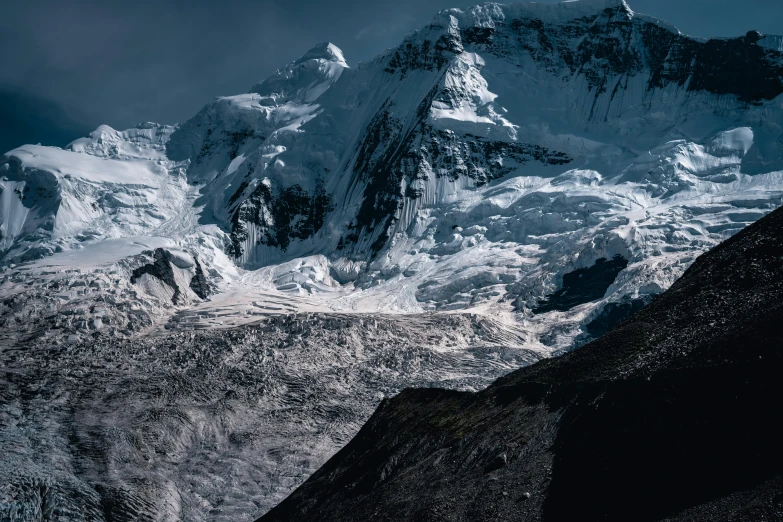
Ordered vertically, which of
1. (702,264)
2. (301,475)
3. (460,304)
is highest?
(702,264)

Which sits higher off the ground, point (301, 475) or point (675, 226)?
point (675, 226)

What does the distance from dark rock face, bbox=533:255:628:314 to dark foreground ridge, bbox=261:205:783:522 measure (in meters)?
111

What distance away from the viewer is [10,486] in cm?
9056

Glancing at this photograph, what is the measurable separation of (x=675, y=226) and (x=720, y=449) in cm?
16391

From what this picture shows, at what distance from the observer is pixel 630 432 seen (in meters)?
37.1

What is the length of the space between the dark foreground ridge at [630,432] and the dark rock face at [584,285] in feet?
365

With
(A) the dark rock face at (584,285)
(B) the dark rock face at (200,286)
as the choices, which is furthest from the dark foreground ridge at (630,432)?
(B) the dark rock face at (200,286)

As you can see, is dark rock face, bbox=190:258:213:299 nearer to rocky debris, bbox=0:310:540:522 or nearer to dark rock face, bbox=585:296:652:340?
rocky debris, bbox=0:310:540:522

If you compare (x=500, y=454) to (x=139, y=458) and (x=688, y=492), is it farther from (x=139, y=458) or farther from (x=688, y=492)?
(x=139, y=458)

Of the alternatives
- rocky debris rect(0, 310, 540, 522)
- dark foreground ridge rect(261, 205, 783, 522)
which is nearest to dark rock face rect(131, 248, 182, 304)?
rocky debris rect(0, 310, 540, 522)

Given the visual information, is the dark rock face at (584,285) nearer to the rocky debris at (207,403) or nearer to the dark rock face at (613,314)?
the dark rock face at (613,314)

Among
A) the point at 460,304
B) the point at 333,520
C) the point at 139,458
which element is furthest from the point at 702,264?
the point at 460,304

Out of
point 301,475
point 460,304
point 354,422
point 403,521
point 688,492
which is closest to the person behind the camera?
point 688,492

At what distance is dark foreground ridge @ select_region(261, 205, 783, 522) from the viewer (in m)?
31.8
